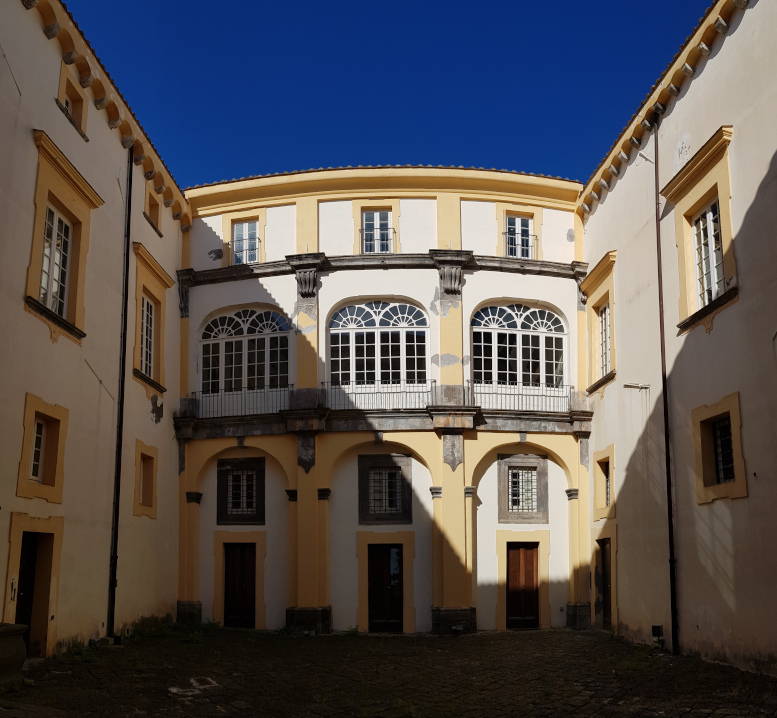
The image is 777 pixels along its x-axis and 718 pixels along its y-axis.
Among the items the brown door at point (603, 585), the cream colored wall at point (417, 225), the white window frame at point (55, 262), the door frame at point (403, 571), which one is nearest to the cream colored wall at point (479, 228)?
the cream colored wall at point (417, 225)

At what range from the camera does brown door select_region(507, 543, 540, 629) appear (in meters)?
21.6

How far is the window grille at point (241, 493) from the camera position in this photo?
884 inches

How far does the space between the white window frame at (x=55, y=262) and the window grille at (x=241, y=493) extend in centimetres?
730

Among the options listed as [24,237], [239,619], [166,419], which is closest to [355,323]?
[166,419]

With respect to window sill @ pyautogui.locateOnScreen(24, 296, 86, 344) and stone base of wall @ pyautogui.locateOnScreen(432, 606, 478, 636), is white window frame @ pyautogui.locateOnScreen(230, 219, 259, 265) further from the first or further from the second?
stone base of wall @ pyautogui.locateOnScreen(432, 606, 478, 636)

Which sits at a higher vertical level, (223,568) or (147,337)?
(147,337)

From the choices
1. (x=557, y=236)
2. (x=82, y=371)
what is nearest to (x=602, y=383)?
(x=557, y=236)

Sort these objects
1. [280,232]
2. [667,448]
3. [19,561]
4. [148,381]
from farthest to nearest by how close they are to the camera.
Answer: [280,232]
[148,381]
[667,448]
[19,561]

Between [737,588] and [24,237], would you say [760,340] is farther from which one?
[24,237]

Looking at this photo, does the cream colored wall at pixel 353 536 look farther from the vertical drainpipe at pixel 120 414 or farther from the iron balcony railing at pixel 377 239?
the vertical drainpipe at pixel 120 414

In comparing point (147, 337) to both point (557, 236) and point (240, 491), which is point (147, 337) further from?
point (557, 236)

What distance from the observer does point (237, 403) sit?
887 inches

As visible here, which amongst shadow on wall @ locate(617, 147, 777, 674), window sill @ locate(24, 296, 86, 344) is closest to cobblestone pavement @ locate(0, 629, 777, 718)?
shadow on wall @ locate(617, 147, 777, 674)

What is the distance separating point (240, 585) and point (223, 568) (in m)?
0.56
